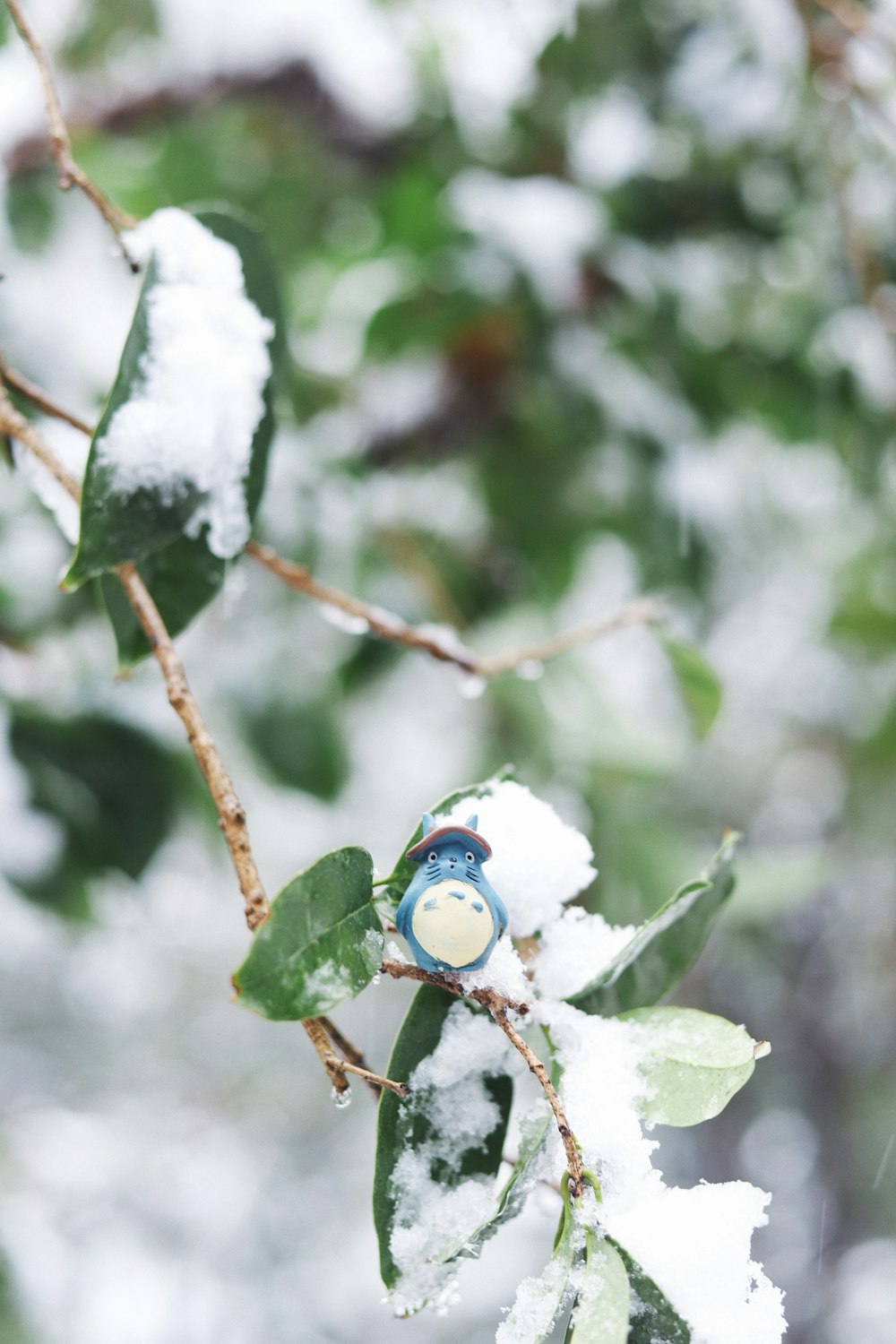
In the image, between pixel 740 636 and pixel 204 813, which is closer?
pixel 204 813

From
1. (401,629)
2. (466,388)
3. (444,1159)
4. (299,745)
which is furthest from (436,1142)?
(466,388)

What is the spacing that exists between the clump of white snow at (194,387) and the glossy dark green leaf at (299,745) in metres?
0.28

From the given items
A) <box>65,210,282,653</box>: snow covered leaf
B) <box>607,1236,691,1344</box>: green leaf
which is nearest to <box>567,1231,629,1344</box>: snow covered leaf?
<box>607,1236,691,1344</box>: green leaf

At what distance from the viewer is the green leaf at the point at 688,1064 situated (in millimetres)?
202

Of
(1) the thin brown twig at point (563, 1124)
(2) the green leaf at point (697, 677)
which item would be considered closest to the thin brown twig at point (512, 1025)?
(1) the thin brown twig at point (563, 1124)

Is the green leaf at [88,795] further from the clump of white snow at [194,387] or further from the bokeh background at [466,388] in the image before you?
the clump of white snow at [194,387]

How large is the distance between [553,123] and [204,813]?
24.7 inches

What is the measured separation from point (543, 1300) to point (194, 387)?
230 mm

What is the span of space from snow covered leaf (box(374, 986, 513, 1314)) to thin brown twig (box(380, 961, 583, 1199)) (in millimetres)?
11

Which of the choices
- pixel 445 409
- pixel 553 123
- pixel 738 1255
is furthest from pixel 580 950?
pixel 553 123

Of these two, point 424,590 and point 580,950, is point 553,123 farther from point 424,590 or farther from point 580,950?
point 580,950

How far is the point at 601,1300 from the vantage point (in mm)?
193

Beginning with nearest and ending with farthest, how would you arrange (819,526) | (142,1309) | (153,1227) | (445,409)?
(445,409), (819,526), (142,1309), (153,1227)

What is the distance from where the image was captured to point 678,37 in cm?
88
